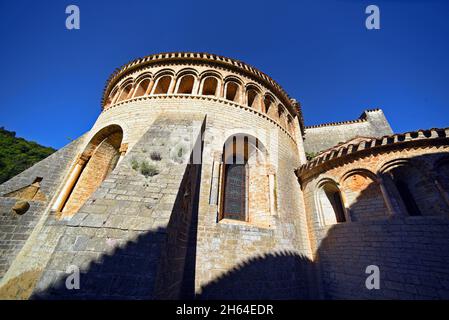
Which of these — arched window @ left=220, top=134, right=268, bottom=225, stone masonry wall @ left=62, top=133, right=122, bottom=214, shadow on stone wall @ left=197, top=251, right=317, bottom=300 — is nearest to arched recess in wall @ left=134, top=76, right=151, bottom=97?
stone masonry wall @ left=62, top=133, right=122, bottom=214

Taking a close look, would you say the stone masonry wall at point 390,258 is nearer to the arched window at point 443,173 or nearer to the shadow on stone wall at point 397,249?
the shadow on stone wall at point 397,249

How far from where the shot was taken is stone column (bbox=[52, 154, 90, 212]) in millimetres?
6265

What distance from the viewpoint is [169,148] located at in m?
4.49

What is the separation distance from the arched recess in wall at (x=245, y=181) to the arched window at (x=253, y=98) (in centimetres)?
231

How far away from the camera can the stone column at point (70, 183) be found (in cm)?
627

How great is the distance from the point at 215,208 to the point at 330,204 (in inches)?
→ 206

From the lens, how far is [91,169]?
7.50 metres

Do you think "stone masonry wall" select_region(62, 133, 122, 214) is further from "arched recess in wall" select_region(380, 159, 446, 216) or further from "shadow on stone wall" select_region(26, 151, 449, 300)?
"arched recess in wall" select_region(380, 159, 446, 216)

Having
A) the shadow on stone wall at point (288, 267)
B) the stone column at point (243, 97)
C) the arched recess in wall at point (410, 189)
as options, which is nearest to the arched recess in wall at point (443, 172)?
the arched recess in wall at point (410, 189)

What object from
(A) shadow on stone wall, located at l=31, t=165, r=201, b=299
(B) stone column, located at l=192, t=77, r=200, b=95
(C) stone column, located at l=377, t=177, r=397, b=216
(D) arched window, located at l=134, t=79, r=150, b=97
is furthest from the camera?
(D) arched window, located at l=134, t=79, r=150, b=97

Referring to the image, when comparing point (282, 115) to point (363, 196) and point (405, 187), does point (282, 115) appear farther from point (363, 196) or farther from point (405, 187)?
point (405, 187)

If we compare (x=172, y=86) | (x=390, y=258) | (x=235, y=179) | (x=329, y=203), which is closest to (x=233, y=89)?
(x=172, y=86)

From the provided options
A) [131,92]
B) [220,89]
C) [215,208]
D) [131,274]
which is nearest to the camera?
[131,274]

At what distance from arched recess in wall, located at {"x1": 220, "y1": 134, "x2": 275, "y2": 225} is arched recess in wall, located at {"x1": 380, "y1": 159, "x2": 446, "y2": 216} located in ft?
13.2
